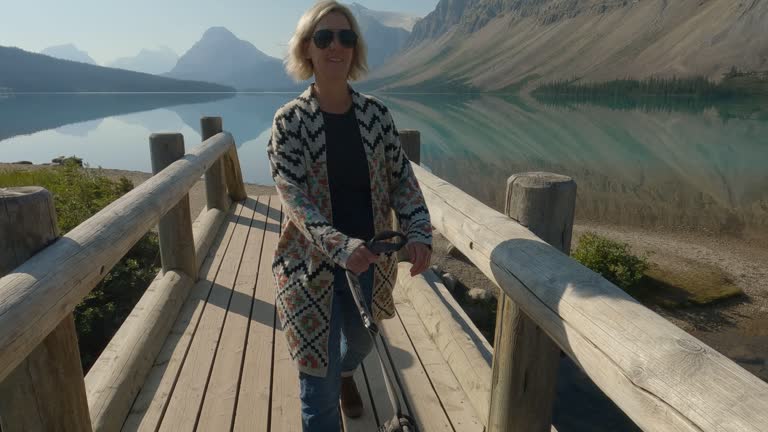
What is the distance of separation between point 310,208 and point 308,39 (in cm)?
66

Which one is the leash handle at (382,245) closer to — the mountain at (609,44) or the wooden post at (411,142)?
the wooden post at (411,142)

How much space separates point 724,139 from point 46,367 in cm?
4598

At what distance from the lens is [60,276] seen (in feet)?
5.07

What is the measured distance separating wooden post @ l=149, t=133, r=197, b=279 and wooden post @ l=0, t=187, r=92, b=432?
232cm

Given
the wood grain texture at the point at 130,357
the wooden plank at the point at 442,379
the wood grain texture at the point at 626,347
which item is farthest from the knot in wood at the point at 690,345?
the wood grain texture at the point at 130,357

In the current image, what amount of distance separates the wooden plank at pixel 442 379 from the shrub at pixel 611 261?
266 inches

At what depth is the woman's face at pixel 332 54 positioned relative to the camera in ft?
6.42

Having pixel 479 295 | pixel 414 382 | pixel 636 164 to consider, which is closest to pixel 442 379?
pixel 414 382

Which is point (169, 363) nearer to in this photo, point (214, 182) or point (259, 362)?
point (259, 362)

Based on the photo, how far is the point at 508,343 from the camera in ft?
6.73

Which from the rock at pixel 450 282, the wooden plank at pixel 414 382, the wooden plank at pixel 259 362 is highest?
the wooden plank at pixel 414 382


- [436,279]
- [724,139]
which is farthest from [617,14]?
[436,279]

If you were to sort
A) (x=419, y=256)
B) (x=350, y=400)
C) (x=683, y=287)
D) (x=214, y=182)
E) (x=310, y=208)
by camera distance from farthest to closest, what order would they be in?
1. (x=683, y=287)
2. (x=214, y=182)
3. (x=350, y=400)
4. (x=419, y=256)
5. (x=310, y=208)

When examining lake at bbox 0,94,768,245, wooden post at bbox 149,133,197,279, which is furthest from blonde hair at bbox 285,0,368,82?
lake at bbox 0,94,768,245
